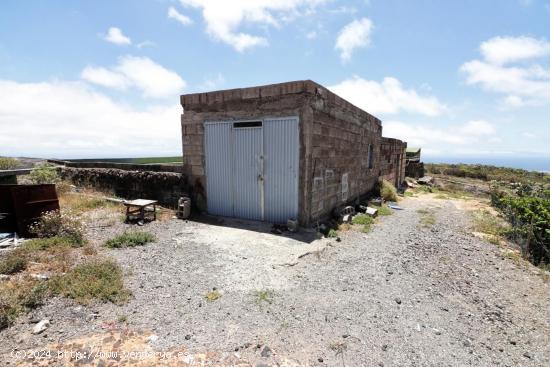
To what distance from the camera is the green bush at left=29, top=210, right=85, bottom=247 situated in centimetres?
540

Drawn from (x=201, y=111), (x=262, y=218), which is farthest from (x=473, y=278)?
(x=201, y=111)

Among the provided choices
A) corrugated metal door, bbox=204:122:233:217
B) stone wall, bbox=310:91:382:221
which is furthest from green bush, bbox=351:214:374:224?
corrugated metal door, bbox=204:122:233:217

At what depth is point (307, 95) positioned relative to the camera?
630 cm

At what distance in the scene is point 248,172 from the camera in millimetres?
7266

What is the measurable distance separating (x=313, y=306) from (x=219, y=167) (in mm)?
5058

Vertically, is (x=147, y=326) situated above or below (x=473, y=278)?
above

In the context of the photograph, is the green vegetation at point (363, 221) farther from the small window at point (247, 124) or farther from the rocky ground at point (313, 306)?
the small window at point (247, 124)

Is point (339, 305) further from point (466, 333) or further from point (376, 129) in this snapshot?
point (376, 129)

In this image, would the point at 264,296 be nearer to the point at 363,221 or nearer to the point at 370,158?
the point at 363,221

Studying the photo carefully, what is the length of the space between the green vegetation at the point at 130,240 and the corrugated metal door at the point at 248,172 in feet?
8.21

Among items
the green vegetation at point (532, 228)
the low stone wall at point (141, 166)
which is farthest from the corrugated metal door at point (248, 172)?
the green vegetation at point (532, 228)

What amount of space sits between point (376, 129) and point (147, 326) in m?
12.1

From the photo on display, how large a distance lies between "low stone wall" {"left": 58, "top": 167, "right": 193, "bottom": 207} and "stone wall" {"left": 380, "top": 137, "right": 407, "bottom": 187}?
1061 cm

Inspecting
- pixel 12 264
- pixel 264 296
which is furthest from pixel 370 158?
pixel 12 264
